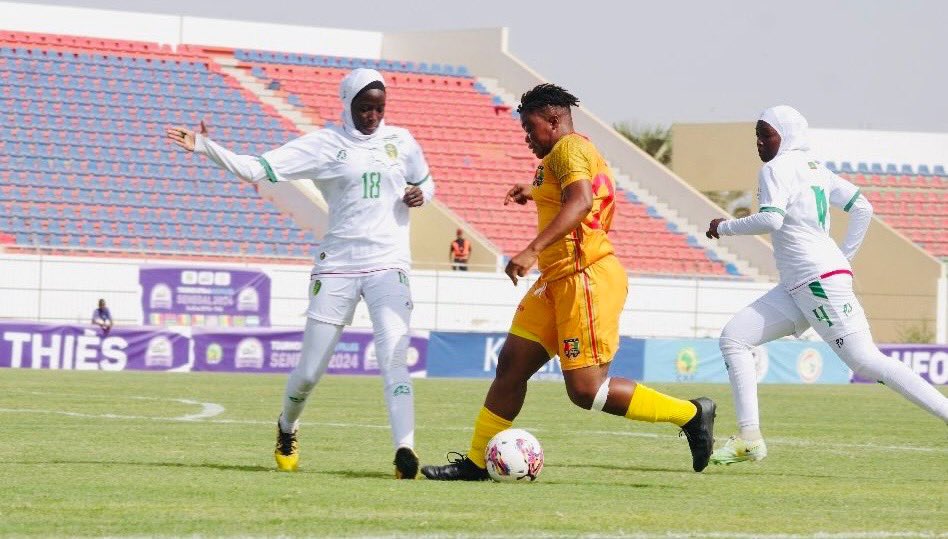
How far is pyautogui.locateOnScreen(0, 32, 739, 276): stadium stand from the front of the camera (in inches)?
1252

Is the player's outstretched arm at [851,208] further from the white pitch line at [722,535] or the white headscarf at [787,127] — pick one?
the white pitch line at [722,535]


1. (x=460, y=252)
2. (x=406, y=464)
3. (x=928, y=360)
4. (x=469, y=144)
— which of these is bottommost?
(x=406, y=464)

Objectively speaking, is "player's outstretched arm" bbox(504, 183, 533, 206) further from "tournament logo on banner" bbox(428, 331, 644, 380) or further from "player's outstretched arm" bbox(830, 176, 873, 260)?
"tournament logo on banner" bbox(428, 331, 644, 380)

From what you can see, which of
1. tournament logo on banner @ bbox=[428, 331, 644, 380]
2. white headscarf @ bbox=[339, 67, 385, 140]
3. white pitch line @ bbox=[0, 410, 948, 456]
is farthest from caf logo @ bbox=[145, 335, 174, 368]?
white headscarf @ bbox=[339, 67, 385, 140]

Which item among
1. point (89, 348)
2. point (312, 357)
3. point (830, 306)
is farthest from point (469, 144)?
point (312, 357)

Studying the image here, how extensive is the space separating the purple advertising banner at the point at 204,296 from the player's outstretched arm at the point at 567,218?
19.7m

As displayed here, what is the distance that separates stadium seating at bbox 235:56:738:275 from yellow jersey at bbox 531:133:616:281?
25.7 m

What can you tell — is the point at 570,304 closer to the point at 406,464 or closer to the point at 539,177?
the point at 539,177

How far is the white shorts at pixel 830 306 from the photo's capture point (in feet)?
31.2

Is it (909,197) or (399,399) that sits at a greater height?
(909,197)

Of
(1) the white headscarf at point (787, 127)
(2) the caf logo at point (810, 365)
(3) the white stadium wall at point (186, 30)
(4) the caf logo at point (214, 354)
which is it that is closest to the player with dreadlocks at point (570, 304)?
(1) the white headscarf at point (787, 127)

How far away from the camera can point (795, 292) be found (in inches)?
381

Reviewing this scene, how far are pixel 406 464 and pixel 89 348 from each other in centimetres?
1733

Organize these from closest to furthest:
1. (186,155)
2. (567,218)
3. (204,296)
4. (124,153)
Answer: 1. (567,218)
2. (204,296)
3. (124,153)
4. (186,155)
